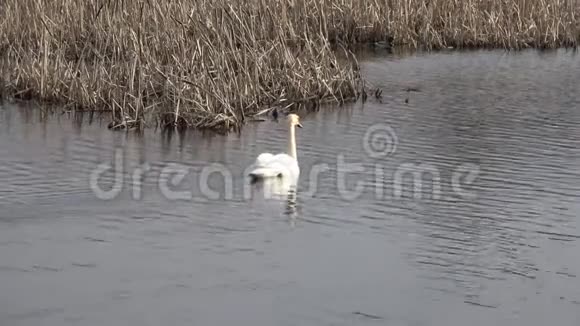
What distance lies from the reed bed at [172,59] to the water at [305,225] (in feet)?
1.31

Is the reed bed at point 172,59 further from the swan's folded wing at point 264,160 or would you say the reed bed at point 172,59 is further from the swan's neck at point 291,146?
the swan's folded wing at point 264,160

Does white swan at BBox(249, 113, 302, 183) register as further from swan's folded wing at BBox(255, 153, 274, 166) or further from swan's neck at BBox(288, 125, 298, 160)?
swan's neck at BBox(288, 125, 298, 160)

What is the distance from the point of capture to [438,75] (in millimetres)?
16297

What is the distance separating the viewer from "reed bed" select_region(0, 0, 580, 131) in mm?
12430

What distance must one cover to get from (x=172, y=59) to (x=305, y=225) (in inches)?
189

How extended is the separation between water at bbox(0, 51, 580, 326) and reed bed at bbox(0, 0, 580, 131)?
40 cm

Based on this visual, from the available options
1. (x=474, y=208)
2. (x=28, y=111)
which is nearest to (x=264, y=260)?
(x=474, y=208)

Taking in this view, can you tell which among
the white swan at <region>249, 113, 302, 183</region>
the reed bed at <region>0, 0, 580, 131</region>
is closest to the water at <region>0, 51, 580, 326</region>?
the white swan at <region>249, 113, 302, 183</region>

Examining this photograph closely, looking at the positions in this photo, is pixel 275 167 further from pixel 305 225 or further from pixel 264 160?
pixel 305 225

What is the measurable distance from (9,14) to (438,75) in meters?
5.77

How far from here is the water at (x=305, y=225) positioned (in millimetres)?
7039

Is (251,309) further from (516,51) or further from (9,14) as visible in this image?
(516,51)

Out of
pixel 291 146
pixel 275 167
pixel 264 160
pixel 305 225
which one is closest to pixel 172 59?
pixel 291 146

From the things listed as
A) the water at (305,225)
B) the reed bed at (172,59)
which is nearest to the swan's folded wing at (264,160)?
the water at (305,225)
